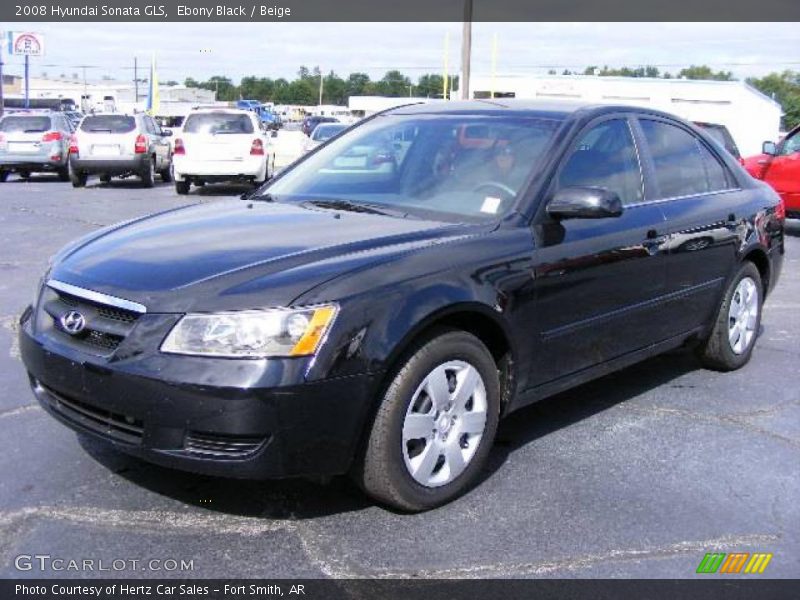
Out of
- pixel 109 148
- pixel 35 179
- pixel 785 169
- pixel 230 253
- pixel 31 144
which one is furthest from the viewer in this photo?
pixel 35 179

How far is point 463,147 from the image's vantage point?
14.5ft

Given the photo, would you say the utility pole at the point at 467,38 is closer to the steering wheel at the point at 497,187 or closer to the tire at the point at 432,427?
the steering wheel at the point at 497,187

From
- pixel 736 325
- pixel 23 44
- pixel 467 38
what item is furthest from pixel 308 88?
pixel 736 325

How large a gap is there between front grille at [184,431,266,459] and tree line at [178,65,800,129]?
3151 inches

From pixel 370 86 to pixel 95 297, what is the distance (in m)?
110

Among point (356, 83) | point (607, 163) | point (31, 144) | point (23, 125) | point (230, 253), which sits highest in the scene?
point (356, 83)

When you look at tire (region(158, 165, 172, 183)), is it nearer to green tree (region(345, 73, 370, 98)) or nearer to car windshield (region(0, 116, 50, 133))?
car windshield (region(0, 116, 50, 133))

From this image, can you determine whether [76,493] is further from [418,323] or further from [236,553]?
[418,323]

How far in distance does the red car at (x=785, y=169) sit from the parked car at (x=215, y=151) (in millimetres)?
9016

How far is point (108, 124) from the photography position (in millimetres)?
18719

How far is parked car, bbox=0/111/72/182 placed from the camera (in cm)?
1991

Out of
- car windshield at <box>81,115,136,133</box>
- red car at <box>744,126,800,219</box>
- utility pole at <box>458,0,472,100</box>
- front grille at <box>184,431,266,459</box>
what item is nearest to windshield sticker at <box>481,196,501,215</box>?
front grille at <box>184,431,266,459</box>

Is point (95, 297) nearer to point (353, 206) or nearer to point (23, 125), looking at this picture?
point (353, 206)
